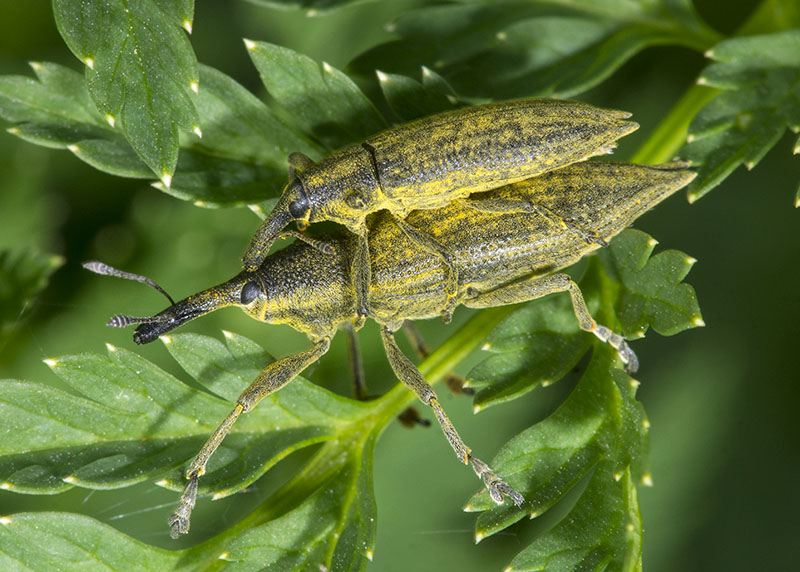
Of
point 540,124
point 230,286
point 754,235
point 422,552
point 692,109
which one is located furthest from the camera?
point 422,552

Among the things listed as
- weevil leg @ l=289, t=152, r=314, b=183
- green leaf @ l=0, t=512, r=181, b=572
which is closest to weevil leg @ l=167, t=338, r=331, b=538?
green leaf @ l=0, t=512, r=181, b=572

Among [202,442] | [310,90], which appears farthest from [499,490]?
[310,90]

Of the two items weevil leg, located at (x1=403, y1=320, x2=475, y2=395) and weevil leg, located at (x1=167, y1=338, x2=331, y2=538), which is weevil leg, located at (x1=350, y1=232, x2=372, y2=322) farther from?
weevil leg, located at (x1=403, y1=320, x2=475, y2=395)

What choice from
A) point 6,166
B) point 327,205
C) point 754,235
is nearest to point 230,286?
point 327,205

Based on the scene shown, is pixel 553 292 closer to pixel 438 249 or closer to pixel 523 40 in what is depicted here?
pixel 438 249

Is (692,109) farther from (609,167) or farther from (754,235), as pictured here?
(754,235)
